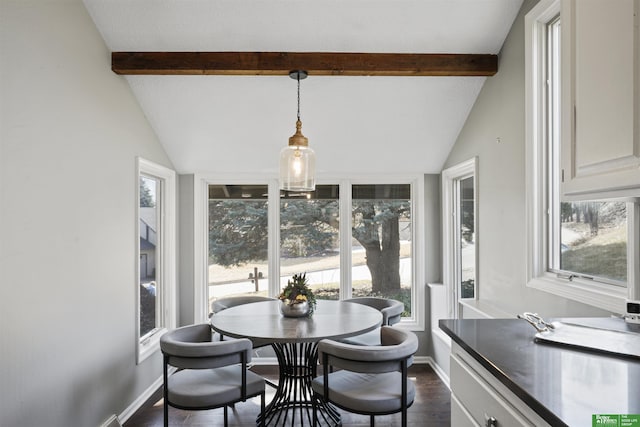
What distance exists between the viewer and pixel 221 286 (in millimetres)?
4227

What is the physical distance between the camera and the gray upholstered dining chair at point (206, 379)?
7.33 ft

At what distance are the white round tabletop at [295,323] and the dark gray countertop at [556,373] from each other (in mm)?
1066

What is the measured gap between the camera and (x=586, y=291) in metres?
1.86

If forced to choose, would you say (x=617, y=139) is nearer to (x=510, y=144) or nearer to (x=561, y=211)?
(x=561, y=211)

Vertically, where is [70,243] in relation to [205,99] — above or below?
below

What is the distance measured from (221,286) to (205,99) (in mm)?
1974

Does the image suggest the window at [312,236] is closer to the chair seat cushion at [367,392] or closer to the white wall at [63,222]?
the white wall at [63,222]

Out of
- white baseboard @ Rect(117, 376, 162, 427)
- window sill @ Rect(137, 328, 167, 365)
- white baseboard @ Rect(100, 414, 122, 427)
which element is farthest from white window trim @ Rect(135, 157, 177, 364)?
white baseboard @ Rect(100, 414, 122, 427)

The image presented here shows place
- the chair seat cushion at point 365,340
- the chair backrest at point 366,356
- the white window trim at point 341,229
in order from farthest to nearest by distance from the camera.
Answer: the white window trim at point 341,229 → the chair seat cushion at point 365,340 → the chair backrest at point 366,356

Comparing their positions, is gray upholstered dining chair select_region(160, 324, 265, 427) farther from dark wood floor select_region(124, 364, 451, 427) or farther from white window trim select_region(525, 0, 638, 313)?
white window trim select_region(525, 0, 638, 313)

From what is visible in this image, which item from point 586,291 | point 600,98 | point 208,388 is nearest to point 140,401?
point 208,388

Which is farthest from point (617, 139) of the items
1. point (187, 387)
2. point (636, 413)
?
point (187, 387)

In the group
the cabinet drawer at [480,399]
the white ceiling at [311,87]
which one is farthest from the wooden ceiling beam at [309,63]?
the cabinet drawer at [480,399]

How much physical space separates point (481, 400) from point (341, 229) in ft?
9.76
